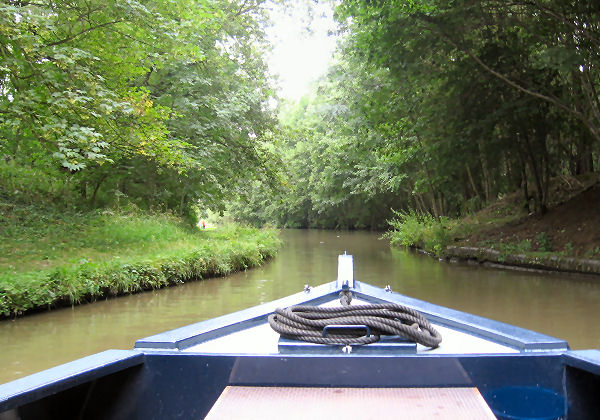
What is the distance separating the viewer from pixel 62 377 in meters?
1.94

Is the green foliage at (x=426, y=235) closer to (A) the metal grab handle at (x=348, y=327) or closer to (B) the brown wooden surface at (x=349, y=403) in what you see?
→ (A) the metal grab handle at (x=348, y=327)

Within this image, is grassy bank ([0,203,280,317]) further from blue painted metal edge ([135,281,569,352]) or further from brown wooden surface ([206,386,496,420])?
brown wooden surface ([206,386,496,420])

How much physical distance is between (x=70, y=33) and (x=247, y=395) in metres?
9.79

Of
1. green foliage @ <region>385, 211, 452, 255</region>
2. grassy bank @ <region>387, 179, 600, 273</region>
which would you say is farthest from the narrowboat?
green foliage @ <region>385, 211, 452, 255</region>

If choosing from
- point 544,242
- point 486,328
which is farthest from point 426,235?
point 486,328

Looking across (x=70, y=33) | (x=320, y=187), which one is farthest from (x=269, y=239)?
(x=320, y=187)

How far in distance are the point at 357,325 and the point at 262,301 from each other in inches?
255

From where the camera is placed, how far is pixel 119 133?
10.0 metres

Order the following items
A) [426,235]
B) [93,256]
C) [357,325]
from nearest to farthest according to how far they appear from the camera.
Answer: [357,325] < [93,256] < [426,235]

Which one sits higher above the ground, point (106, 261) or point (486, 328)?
point (486, 328)

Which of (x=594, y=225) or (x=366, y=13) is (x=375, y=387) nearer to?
(x=366, y=13)

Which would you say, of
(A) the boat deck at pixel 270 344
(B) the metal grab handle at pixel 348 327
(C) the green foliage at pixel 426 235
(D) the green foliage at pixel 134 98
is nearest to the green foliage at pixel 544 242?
(C) the green foliage at pixel 426 235

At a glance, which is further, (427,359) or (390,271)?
(390,271)

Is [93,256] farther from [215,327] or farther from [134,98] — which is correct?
[215,327]
